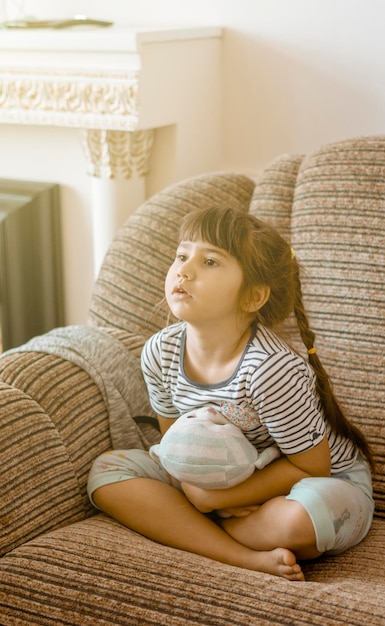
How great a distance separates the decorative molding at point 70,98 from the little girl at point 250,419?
0.71 m

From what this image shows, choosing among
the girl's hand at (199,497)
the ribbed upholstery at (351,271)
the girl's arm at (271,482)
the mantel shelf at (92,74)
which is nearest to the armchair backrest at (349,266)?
the ribbed upholstery at (351,271)

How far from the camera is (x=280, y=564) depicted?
127 centimetres

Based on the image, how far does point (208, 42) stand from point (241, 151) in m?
0.27

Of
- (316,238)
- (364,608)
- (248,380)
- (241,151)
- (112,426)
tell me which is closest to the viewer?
(364,608)

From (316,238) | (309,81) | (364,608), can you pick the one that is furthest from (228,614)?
(309,81)

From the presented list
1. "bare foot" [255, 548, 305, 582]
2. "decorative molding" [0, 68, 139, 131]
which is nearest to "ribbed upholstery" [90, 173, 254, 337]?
"decorative molding" [0, 68, 139, 131]

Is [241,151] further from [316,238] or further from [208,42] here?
[316,238]

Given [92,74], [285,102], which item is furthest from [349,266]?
[92,74]

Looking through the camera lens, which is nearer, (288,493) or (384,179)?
(288,493)

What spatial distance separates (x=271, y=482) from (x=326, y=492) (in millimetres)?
86

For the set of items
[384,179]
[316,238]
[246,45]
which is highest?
[246,45]

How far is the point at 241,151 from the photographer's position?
225 centimetres

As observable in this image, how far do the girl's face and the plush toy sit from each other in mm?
147

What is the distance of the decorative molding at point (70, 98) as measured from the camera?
202 cm
